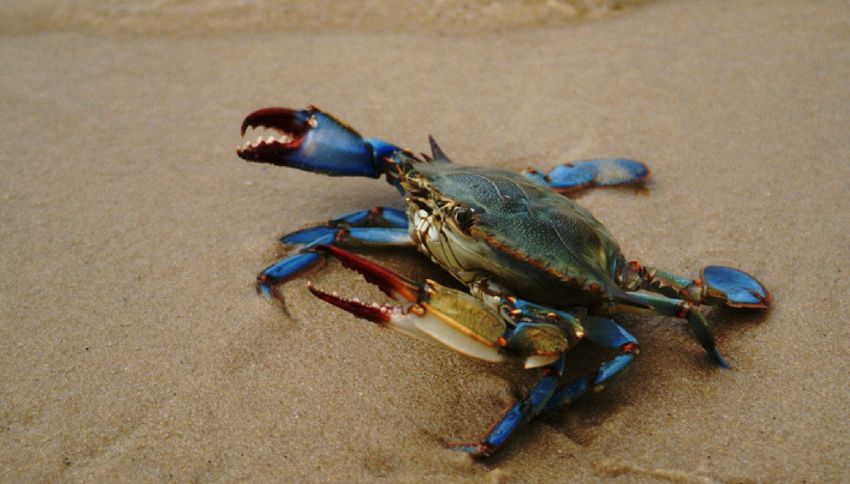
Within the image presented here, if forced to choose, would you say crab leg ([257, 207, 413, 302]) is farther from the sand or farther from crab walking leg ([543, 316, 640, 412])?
crab walking leg ([543, 316, 640, 412])

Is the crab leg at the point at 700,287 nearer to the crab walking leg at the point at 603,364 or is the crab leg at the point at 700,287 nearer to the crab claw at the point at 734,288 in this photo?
the crab claw at the point at 734,288

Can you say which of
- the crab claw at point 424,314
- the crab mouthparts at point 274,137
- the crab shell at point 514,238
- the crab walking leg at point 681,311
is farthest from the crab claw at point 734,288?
the crab mouthparts at point 274,137

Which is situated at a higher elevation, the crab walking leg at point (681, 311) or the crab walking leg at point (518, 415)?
the crab walking leg at point (681, 311)

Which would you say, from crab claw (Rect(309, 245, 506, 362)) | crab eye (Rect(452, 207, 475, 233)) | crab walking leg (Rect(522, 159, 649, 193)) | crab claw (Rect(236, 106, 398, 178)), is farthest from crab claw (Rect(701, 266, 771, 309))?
crab claw (Rect(236, 106, 398, 178))

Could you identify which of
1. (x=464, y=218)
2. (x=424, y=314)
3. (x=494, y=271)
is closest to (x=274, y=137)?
(x=464, y=218)

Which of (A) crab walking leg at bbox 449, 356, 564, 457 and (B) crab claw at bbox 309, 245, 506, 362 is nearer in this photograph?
(B) crab claw at bbox 309, 245, 506, 362

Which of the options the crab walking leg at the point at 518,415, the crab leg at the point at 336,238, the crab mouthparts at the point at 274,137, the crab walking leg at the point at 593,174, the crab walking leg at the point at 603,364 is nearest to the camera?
the crab walking leg at the point at 518,415

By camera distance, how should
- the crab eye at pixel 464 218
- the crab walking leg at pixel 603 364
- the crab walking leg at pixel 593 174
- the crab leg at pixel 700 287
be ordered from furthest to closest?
the crab walking leg at pixel 593 174
the crab leg at pixel 700 287
the crab eye at pixel 464 218
the crab walking leg at pixel 603 364

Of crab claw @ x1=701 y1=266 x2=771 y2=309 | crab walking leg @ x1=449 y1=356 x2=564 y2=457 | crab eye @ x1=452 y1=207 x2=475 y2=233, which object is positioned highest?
crab eye @ x1=452 y1=207 x2=475 y2=233
